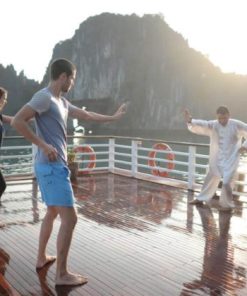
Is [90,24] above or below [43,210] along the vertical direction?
above

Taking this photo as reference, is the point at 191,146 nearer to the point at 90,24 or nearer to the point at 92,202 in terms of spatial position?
the point at 92,202

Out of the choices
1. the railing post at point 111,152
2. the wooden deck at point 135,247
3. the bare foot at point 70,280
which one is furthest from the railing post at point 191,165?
the bare foot at point 70,280

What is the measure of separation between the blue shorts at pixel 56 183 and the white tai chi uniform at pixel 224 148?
3.35 metres

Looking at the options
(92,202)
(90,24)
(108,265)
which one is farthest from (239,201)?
(90,24)

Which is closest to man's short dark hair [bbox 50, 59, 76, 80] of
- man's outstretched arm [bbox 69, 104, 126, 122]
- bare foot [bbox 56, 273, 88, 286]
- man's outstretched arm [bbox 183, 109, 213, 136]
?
man's outstretched arm [bbox 69, 104, 126, 122]

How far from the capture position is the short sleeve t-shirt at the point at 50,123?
2.86 m

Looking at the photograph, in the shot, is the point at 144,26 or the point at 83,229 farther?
the point at 144,26

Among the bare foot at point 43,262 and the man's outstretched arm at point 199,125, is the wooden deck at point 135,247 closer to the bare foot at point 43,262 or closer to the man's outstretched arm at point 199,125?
the bare foot at point 43,262

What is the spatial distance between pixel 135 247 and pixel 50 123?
1804mm

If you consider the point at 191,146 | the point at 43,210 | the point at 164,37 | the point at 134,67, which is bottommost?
the point at 43,210

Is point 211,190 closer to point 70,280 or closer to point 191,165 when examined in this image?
point 191,165

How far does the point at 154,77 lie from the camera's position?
101 meters

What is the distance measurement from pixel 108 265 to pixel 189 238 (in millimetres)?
1225

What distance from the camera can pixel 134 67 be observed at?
102000mm
